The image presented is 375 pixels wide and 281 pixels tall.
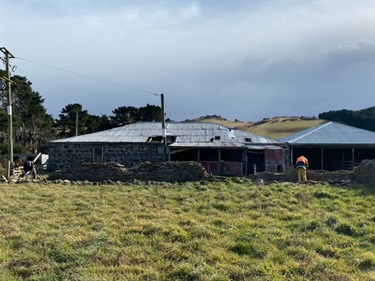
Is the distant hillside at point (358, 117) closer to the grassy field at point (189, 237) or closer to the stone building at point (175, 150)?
the stone building at point (175, 150)

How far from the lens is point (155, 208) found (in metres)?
9.07

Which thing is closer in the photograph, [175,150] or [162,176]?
[162,176]

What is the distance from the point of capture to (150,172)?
15188mm

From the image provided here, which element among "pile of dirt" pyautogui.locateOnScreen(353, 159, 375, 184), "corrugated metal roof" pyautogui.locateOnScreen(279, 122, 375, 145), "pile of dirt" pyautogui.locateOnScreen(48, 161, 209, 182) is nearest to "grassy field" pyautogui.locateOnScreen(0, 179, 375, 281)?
"pile of dirt" pyautogui.locateOnScreen(353, 159, 375, 184)

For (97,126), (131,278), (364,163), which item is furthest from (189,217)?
(97,126)

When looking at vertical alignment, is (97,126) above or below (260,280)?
above

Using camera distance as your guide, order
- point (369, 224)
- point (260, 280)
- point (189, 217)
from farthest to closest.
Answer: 1. point (189, 217)
2. point (369, 224)
3. point (260, 280)

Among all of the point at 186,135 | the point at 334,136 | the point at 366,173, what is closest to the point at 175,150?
the point at 186,135

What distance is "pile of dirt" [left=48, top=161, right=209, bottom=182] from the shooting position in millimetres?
14984

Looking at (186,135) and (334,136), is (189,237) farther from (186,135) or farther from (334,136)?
(334,136)

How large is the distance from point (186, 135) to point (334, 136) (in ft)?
32.7

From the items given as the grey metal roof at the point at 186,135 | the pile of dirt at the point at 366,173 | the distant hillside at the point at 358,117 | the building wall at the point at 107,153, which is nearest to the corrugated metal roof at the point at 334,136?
the grey metal roof at the point at 186,135

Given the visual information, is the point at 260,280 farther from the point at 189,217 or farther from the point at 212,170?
the point at 212,170

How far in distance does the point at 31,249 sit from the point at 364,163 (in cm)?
1168
